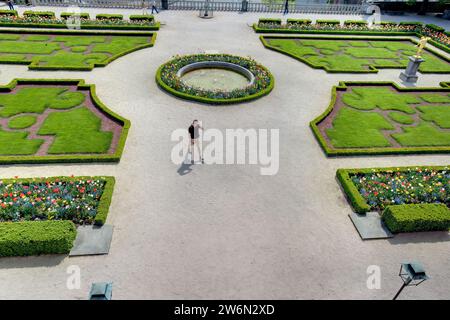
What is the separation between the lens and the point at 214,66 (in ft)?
89.4

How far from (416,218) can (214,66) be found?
20026 mm

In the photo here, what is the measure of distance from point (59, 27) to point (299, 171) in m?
32.2

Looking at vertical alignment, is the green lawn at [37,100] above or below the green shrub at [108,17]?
below

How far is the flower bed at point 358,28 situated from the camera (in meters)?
36.8

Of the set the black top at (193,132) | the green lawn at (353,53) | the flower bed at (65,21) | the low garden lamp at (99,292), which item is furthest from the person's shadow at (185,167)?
the flower bed at (65,21)

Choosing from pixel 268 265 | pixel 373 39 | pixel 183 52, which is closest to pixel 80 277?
pixel 268 265

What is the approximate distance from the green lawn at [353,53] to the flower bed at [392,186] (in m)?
14.8

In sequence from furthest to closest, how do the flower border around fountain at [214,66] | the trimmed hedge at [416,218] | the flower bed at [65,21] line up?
the flower bed at [65,21] < the flower border around fountain at [214,66] < the trimmed hedge at [416,218]

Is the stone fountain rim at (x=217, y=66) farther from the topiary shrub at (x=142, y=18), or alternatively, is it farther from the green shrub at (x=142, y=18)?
the green shrub at (x=142, y=18)

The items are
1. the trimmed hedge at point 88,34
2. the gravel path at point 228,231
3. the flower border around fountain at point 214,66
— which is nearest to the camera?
the gravel path at point 228,231

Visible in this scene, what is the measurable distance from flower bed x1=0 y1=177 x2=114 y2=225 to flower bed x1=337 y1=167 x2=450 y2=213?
11839mm

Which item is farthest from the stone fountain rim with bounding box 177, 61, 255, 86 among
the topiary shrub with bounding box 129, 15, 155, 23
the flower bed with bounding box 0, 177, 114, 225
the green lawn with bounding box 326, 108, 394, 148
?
the flower bed with bounding box 0, 177, 114, 225

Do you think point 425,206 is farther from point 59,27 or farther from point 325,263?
point 59,27

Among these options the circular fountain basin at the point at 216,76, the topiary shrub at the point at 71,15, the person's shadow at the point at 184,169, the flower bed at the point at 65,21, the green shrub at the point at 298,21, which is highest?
the green shrub at the point at 298,21
